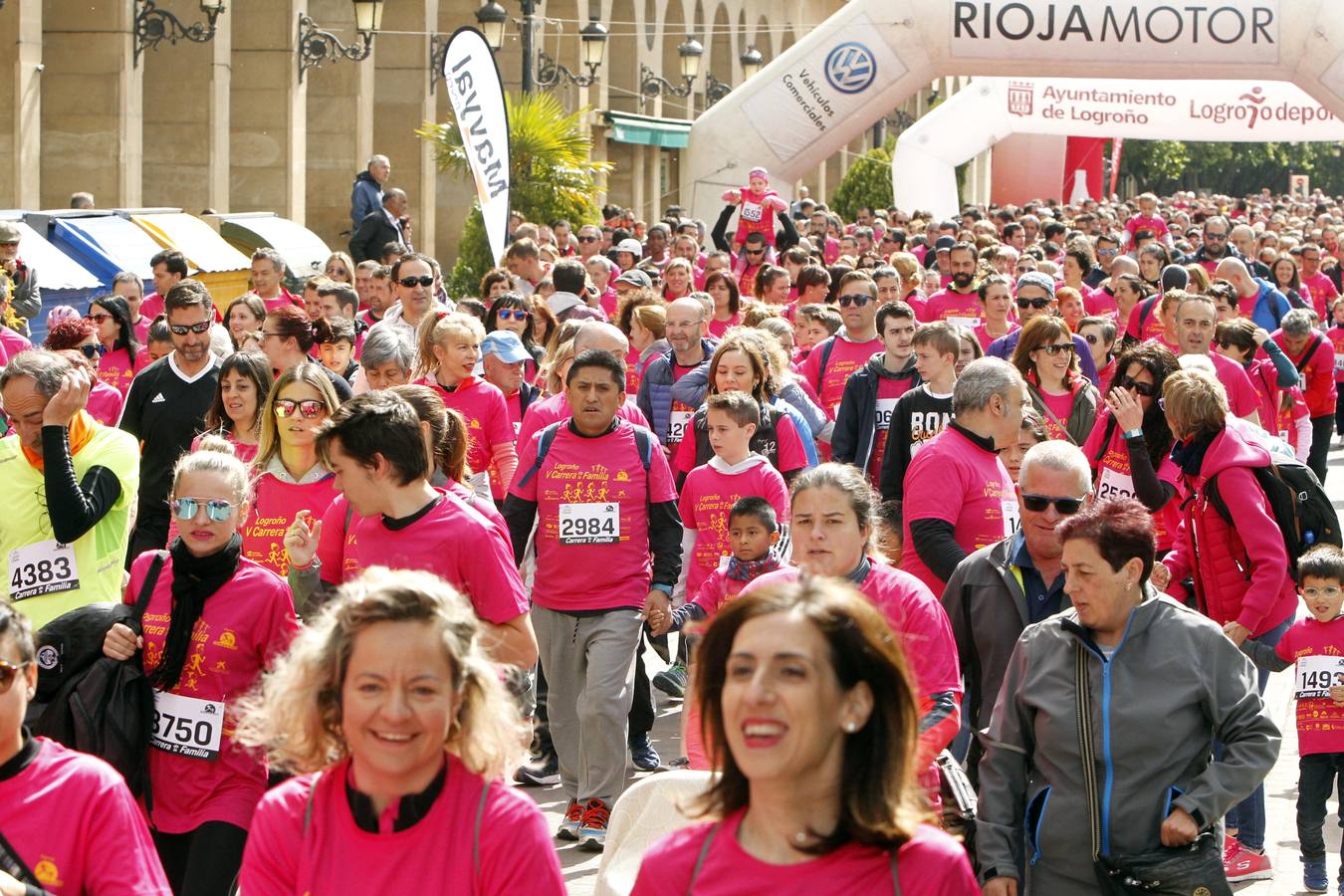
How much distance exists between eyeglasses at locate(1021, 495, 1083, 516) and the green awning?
31.1m

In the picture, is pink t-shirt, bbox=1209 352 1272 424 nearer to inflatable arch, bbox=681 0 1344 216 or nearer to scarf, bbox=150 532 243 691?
scarf, bbox=150 532 243 691

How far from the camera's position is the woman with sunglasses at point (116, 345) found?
35.6 feet

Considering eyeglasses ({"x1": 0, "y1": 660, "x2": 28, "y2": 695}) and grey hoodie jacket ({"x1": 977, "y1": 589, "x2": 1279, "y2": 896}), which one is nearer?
eyeglasses ({"x1": 0, "y1": 660, "x2": 28, "y2": 695})

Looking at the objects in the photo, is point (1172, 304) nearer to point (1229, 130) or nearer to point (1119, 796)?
point (1119, 796)

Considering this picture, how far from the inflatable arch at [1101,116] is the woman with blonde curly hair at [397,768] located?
32801 millimetres

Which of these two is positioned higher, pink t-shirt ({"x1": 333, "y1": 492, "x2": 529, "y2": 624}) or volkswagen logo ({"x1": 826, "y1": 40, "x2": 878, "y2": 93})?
volkswagen logo ({"x1": 826, "y1": 40, "x2": 878, "y2": 93})

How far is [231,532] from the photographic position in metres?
5.34

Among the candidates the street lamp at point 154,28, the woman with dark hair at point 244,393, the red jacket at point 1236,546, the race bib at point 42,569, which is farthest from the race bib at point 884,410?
the street lamp at point 154,28

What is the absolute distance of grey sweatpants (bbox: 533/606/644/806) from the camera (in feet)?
24.9

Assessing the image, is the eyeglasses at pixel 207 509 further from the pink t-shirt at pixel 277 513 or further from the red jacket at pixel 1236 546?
the red jacket at pixel 1236 546

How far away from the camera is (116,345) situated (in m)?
11.1

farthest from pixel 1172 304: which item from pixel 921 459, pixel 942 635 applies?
pixel 942 635

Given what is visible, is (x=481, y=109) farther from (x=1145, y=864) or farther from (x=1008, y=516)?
(x=1145, y=864)

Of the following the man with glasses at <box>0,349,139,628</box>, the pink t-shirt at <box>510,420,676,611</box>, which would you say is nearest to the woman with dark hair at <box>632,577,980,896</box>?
the man with glasses at <box>0,349,139,628</box>
